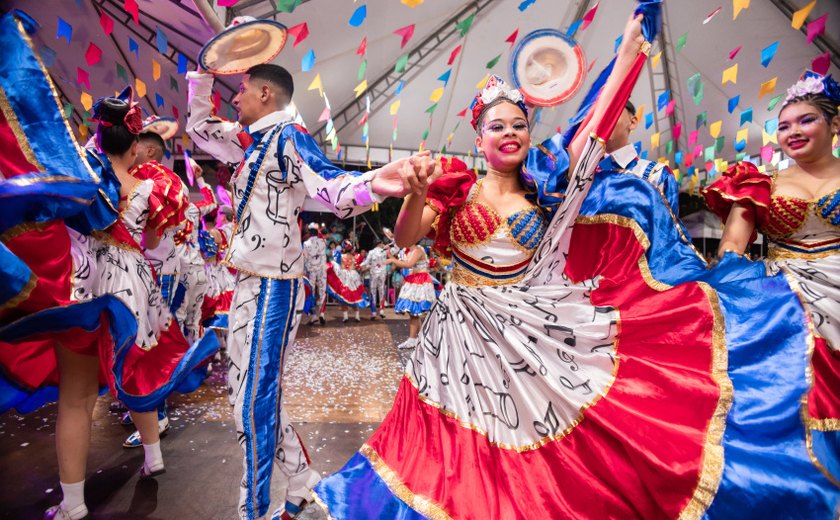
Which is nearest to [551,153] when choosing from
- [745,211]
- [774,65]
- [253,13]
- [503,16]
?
[745,211]

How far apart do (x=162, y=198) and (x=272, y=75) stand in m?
0.99

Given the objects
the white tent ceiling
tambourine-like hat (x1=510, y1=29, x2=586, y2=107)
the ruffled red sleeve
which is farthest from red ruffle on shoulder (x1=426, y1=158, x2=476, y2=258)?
the white tent ceiling

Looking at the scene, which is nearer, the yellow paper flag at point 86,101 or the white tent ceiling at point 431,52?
the yellow paper flag at point 86,101

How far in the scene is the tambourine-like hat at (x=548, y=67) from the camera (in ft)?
6.85

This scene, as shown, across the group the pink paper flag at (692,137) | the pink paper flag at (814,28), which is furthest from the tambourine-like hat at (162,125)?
the pink paper flag at (692,137)

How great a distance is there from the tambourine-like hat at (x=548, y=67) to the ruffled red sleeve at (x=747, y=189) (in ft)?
2.79

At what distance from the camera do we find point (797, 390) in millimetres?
1301

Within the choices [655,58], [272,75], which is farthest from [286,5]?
[655,58]

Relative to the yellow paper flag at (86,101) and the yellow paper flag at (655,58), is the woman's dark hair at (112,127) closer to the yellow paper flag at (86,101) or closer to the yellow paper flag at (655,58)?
the yellow paper flag at (86,101)

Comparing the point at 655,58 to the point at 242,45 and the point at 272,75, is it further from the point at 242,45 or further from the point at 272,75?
the point at 242,45

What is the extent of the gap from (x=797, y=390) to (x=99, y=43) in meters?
9.19

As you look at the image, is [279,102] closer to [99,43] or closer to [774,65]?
[99,43]

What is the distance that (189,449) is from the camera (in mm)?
2736

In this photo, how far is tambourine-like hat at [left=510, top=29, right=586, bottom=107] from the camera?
2.09m
